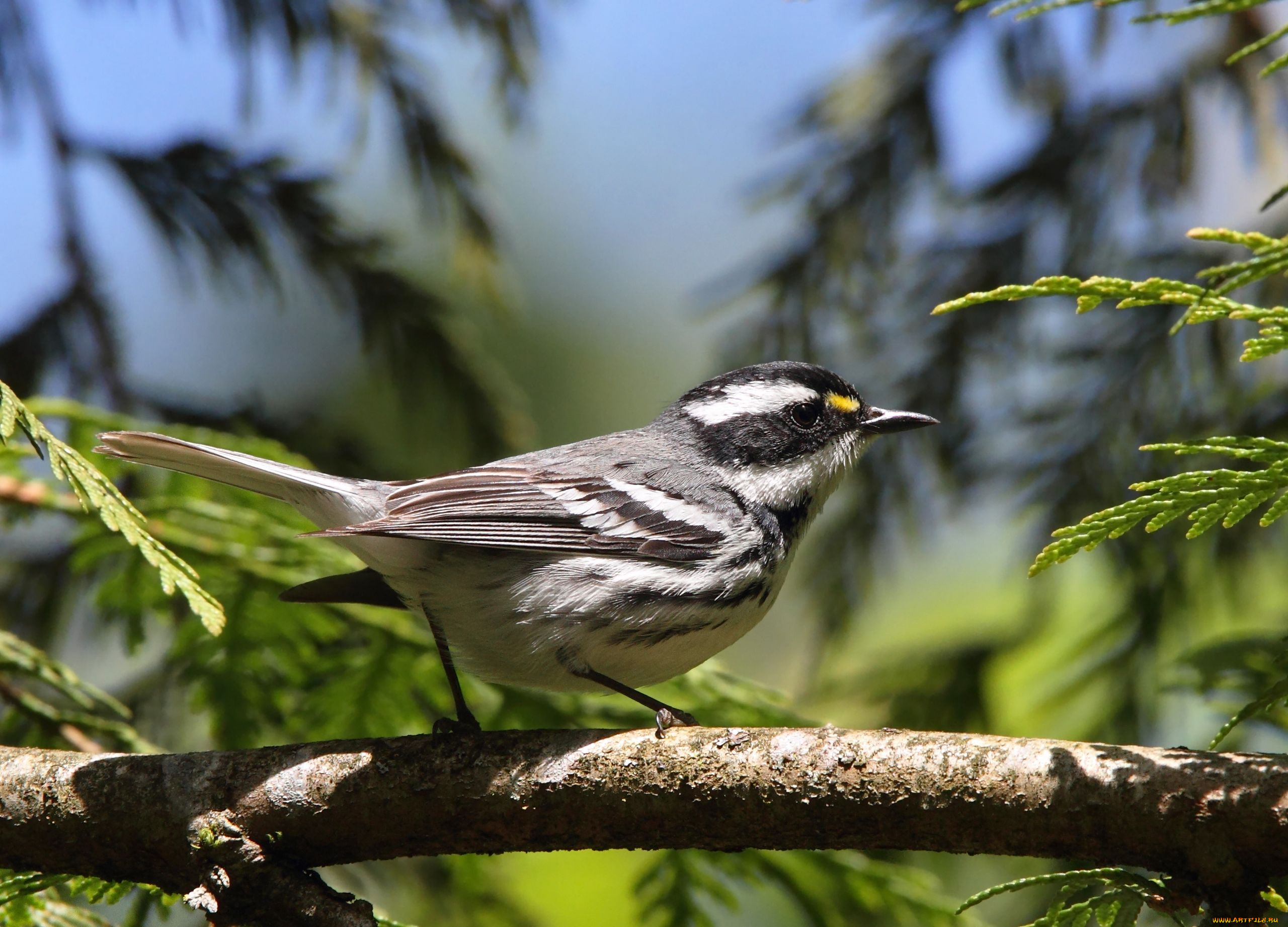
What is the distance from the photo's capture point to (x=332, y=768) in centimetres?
201

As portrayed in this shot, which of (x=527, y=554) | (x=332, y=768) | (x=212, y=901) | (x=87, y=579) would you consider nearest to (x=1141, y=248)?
(x=527, y=554)

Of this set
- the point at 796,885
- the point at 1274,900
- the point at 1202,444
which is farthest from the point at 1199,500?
the point at 796,885

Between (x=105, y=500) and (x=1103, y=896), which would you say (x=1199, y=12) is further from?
(x=105, y=500)

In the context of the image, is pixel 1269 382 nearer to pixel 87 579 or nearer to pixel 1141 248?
pixel 1141 248

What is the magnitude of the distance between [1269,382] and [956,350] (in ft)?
3.28

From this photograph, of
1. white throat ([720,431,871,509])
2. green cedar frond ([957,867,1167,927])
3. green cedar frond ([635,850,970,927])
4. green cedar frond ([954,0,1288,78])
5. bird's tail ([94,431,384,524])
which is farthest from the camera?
white throat ([720,431,871,509])

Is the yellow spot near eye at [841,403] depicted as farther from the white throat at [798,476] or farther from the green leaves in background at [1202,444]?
the green leaves in background at [1202,444]

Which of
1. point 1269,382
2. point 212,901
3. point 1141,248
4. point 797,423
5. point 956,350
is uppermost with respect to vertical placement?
point 1141,248

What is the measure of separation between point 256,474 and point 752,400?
1437 mm

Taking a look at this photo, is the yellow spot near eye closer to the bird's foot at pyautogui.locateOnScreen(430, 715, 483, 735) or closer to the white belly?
the white belly

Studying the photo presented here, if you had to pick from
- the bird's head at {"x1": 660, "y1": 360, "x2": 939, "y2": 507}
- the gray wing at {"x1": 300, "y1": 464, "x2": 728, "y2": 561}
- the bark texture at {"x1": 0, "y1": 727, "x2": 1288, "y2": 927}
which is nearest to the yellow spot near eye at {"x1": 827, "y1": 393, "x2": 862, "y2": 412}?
the bird's head at {"x1": 660, "y1": 360, "x2": 939, "y2": 507}

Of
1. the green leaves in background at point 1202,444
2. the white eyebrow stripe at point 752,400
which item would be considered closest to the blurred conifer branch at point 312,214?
the white eyebrow stripe at point 752,400

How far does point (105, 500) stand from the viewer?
1.79 metres

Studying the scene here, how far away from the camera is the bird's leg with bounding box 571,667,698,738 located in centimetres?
242
